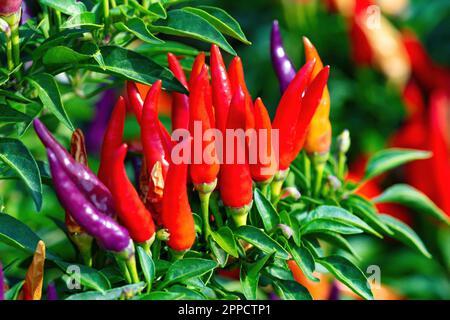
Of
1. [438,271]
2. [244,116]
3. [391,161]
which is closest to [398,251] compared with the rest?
[438,271]

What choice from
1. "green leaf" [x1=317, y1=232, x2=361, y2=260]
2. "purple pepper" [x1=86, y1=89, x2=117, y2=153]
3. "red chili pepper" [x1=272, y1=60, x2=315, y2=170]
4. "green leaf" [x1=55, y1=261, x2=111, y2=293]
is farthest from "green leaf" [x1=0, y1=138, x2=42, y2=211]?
"purple pepper" [x1=86, y1=89, x2=117, y2=153]

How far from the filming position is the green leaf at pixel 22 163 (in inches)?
42.4

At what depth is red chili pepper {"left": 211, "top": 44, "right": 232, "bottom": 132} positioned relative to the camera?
1178 mm

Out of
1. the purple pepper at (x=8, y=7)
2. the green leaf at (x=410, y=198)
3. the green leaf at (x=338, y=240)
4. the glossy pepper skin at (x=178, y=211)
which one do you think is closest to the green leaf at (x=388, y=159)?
the green leaf at (x=410, y=198)

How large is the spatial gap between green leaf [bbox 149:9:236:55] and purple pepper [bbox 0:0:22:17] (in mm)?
166

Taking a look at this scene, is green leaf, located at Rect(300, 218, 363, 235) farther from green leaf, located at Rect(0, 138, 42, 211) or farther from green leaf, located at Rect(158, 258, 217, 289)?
green leaf, located at Rect(0, 138, 42, 211)

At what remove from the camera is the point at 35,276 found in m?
1.11

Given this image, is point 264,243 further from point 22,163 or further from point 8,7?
point 8,7

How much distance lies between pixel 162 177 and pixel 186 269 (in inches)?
5.0

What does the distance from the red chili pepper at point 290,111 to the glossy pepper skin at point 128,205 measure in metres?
0.20

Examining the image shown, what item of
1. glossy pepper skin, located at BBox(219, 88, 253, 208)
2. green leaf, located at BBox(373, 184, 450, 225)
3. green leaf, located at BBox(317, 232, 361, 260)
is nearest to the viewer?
glossy pepper skin, located at BBox(219, 88, 253, 208)

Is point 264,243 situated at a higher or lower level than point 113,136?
lower

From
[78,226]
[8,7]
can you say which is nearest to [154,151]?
[78,226]

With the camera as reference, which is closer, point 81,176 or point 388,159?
point 81,176
